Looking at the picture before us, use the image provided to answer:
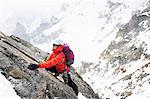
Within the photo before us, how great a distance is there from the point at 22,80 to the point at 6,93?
4.85 ft

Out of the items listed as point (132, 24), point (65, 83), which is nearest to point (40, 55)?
point (65, 83)

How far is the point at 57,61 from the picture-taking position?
12805 mm

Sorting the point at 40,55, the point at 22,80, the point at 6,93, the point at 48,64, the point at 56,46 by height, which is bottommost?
the point at 6,93

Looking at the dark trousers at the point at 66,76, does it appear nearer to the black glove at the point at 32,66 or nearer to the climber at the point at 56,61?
the climber at the point at 56,61

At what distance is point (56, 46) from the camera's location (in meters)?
13.1

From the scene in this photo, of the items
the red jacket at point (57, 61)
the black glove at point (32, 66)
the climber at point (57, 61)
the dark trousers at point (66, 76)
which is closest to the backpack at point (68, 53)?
the climber at point (57, 61)

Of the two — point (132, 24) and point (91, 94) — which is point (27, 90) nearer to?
point (91, 94)

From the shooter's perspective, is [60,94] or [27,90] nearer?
[27,90]

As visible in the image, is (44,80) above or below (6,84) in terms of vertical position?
above

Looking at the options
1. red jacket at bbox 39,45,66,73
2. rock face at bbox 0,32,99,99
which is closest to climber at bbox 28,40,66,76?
red jacket at bbox 39,45,66,73

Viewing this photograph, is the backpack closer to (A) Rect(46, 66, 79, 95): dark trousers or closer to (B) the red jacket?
(B) the red jacket

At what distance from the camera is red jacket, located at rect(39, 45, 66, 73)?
1259cm

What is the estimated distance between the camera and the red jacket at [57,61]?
41.3 ft

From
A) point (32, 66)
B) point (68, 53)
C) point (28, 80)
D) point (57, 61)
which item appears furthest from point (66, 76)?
point (28, 80)
